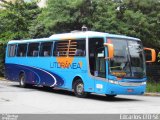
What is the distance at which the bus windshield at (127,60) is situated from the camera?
19156mm

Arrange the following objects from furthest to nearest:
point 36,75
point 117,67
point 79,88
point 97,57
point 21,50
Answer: point 21,50
point 36,75
point 79,88
point 97,57
point 117,67

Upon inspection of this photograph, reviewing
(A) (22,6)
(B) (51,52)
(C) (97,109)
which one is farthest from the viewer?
(A) (22,6)

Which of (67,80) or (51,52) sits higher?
(51,52)

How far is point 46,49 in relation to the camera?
79.1 ft

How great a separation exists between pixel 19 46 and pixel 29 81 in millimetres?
2767

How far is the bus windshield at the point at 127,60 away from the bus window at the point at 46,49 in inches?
207

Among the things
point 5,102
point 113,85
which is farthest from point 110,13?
point 5,102

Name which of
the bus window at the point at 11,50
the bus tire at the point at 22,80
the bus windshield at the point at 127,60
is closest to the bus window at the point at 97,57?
the bus windshield at the point at 127,60

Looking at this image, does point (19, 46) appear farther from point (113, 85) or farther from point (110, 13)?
point (113, 85)

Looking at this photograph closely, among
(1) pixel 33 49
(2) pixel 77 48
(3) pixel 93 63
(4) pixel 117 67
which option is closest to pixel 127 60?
(4) pixel 117 67

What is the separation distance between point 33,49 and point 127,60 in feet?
26.6

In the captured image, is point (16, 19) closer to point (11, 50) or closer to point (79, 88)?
point (11, 50)

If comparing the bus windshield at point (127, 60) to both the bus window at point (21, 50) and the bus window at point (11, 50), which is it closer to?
the bus window at point (21, 50)

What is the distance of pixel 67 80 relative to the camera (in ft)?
71.8
